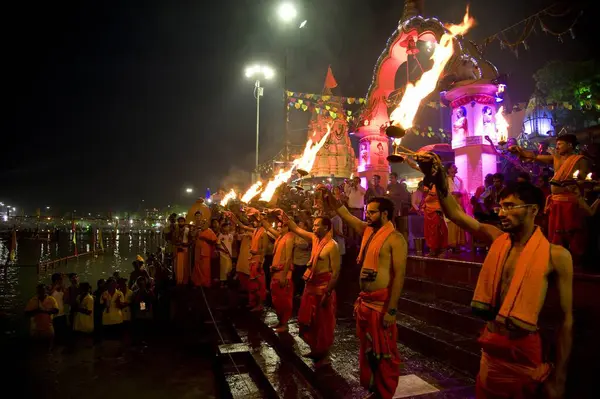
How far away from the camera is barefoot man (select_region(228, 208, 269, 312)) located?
8.62 metres

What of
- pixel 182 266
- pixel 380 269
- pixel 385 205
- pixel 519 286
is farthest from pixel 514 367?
pixel 182 266

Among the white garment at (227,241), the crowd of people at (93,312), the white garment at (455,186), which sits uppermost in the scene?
the white garment at (455,186)

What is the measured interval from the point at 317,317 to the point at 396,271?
1.81 m

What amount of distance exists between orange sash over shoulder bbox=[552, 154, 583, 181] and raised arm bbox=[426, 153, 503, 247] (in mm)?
2956

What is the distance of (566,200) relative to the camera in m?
5.35

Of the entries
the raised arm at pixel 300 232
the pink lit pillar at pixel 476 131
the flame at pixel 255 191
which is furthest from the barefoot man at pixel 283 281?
the pink lit pillar at pixel 476 131

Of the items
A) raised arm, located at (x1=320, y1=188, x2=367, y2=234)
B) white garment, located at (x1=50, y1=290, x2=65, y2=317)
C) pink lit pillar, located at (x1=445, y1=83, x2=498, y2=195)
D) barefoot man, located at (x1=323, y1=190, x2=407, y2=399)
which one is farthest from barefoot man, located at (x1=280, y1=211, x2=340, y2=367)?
white garment, located at (x1=50, y1=290, x2=65, y2=317)

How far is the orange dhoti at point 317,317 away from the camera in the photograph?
527 centimetres

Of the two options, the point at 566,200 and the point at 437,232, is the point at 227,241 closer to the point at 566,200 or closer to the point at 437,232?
the point at 437,232

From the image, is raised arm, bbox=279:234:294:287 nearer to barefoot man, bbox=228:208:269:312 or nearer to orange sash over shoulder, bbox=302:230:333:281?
orange sash over shoulder, bbox=302:230:333:281

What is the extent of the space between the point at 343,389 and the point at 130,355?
632 centimetres

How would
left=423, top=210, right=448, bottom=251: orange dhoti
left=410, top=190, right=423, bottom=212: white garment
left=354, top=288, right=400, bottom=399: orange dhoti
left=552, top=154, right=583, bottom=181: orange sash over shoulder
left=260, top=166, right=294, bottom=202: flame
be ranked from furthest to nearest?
left=410, top=190, right=423, bottom=212: white garment → left=260, top=166, right=294, bottom=202: flame → left=423, top=210, right=448, bottom=251: orange dhoti → left=552, top=154, right=583, bottom=181: orange sash over shoulder → left=354, top=288, right=400, bottom=399: orange dhoti

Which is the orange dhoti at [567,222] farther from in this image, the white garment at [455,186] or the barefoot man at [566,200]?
the white garment at [455,186]

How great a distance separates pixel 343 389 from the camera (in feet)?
14.9
